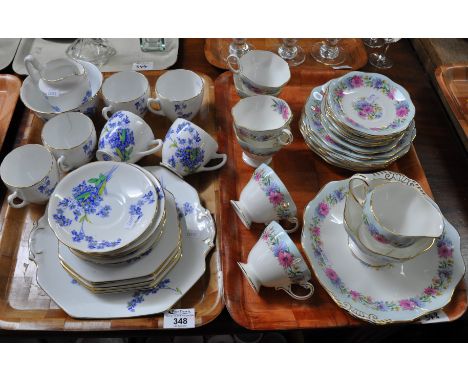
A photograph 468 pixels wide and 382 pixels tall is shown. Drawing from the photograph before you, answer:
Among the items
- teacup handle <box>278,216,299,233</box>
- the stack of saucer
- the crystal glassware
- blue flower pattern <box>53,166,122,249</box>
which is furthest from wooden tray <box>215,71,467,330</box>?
the crystal glassware

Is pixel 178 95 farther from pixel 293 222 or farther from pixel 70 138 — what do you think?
pixel 293 222

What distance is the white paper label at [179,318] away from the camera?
2.46 feet

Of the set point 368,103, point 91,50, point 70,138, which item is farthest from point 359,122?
point 91,50

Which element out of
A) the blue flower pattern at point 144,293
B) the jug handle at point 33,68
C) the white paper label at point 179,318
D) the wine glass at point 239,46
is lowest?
the white paper label at point 179,318

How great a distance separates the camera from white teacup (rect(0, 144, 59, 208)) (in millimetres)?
845

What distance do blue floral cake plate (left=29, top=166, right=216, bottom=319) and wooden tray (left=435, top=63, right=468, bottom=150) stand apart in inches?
26.6

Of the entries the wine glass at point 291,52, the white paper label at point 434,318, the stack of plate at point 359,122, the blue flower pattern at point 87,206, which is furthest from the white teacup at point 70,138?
the white paper label at point 434,318

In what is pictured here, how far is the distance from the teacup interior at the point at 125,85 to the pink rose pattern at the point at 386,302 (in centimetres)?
51

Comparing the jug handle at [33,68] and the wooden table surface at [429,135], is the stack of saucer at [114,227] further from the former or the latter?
the jug handle at [33,68]

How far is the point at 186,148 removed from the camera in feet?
2.91

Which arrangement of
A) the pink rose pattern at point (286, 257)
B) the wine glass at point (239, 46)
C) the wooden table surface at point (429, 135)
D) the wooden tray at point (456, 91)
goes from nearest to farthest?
the pink rose pattern at point (286, 257) < the wooden table surface at point (429, 135) < the wooden tray at point (456, 91) < the wine glass at point (239, 46)

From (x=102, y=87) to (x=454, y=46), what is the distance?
0.95m

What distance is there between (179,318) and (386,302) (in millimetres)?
357

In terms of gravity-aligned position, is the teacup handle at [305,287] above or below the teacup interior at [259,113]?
below
